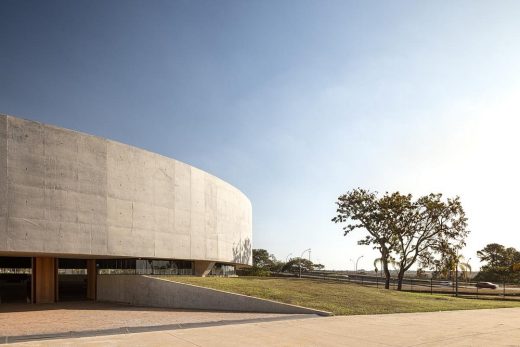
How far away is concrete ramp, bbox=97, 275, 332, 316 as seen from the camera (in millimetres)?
17469

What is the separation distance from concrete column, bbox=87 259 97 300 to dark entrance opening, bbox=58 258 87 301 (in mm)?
229

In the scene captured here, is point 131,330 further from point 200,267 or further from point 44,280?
point 200,267

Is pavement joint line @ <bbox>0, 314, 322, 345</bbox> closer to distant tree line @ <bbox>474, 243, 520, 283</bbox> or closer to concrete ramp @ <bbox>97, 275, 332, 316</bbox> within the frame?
concrete ramp @ <bbox>97, 275, 332, 316</bbox>

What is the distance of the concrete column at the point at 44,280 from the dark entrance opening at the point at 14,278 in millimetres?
987

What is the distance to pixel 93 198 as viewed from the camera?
21422 millimetres

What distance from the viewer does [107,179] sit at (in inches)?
876

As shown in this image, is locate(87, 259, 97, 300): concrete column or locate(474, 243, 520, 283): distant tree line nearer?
locate(87, 259, 97, 300): concrete column

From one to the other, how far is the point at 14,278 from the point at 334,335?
78.4 feet

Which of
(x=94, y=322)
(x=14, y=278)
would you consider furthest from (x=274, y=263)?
(x=94, y=322)

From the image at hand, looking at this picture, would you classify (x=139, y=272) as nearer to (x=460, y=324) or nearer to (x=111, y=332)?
(x=111, y=332)

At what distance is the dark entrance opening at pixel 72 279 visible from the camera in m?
27.6

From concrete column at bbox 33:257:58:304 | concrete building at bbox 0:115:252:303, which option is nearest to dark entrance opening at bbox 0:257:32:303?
concrete building at bbox 0:115:252:303

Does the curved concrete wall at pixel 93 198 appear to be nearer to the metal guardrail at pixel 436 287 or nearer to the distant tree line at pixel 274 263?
the metal guardrail at pixel 436 287

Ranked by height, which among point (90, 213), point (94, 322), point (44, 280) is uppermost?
point (90, 213)
